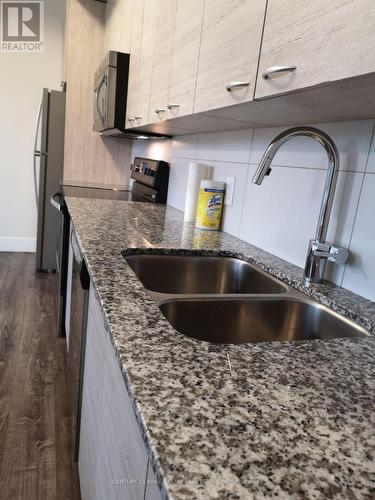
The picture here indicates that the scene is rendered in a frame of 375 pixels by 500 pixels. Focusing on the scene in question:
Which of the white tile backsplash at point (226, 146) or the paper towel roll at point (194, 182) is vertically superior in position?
the white tile backsplash at point (226, 146)

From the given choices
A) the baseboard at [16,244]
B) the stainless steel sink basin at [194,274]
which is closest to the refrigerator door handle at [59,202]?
the stainless steel sink basin at [194,274]

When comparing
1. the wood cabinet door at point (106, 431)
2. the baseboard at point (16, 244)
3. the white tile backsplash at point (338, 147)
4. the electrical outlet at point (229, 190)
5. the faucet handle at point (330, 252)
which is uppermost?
the white tile backsplash at point (338, 147)

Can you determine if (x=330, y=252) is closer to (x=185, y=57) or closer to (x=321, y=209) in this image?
(x=321, y=209)

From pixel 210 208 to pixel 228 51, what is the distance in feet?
2.38

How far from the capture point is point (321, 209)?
0.97 meters

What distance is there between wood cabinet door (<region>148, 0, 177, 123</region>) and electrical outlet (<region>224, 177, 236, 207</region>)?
0.36m

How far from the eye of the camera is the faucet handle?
0.96 metres

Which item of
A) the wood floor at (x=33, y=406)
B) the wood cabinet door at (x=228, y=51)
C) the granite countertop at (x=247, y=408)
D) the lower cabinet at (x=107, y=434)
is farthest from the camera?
the wood floor at (x=33, y=406)

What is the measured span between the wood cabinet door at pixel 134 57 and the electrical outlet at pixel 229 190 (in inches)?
29.3

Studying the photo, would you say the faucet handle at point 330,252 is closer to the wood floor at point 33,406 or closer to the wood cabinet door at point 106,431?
the wood cabinet door at point 106,431

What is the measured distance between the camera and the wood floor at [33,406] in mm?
1341

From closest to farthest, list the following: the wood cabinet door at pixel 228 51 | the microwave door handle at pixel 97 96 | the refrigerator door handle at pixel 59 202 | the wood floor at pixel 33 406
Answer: the wood cabinet door at pixel 228 51, the wood floor at pixel 33 406, the refrigerator door handle at pixel 59 202, the microwave door handle at pixel 97 96

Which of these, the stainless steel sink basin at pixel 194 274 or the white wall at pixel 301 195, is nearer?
the white wall at pixel 301 195

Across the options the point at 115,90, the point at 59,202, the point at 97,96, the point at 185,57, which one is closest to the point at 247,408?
the point at 185,57
